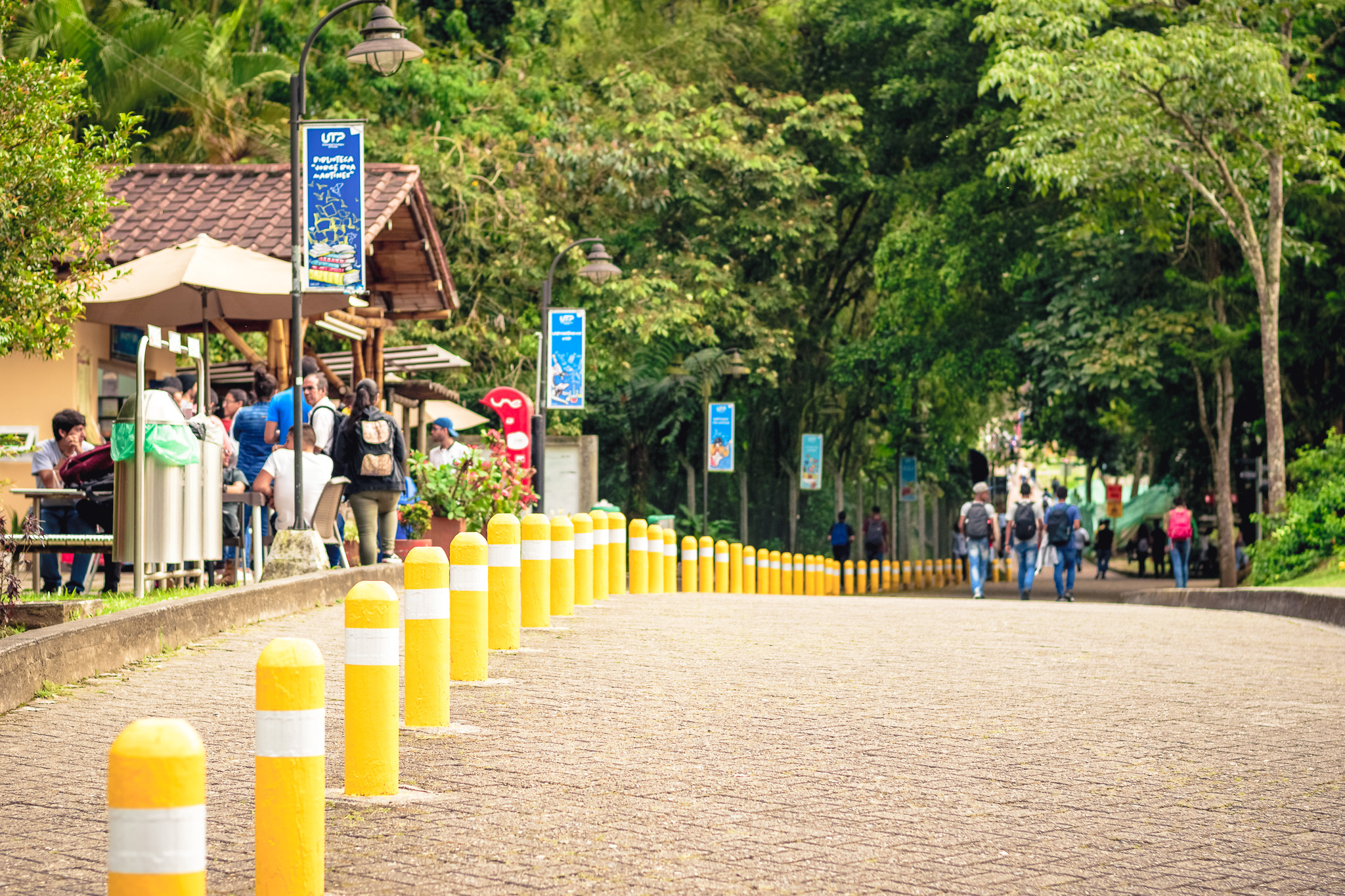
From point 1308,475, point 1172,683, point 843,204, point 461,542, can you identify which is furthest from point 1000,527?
point 461,542

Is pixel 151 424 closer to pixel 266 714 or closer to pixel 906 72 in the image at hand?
pixel 266 714

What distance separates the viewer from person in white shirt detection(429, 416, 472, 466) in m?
17.5

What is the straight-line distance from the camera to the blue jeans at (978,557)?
83.1ft

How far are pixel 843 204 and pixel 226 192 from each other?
679 inches

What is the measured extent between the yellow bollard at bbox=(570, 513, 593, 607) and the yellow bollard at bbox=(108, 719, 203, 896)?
33.2ft

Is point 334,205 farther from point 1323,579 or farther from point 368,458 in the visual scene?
point 1323,579

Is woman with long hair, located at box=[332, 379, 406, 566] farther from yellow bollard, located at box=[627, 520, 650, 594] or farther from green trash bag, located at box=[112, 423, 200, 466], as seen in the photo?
green trash bag, located at box=[112, 423, 200, 466]

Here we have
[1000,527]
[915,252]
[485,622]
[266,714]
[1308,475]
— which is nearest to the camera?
[266,714]

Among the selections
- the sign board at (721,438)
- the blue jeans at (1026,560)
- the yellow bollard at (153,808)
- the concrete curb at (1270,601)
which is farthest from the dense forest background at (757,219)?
the yellow bollard at (153,808)

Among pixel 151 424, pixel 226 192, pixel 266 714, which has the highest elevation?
pixel 226 192

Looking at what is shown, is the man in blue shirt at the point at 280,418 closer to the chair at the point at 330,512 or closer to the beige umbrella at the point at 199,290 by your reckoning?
the chair at the point at 330,512

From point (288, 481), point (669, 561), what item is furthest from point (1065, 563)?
point (288, 481)

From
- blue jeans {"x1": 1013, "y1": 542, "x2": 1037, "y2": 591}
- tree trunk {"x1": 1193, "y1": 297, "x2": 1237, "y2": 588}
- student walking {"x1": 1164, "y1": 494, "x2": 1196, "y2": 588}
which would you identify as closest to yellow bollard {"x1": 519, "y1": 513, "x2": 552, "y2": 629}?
blue jeans {"x1": 1013, "y1": 542, "x2": 1037, "y2": 591}

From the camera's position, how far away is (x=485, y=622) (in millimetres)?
8164
